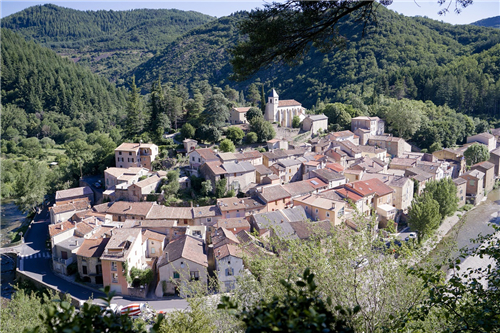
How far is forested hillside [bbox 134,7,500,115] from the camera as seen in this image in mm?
49969

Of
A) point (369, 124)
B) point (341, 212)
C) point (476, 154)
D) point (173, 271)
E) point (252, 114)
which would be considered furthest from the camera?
point (369, 124)

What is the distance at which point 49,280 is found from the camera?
64.0 ft

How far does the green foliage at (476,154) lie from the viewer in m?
35.0

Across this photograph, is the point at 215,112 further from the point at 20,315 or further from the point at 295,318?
the point at 295,318

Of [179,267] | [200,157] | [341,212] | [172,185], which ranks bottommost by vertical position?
[179,267]

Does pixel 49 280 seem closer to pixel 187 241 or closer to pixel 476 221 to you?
pixel 187 241

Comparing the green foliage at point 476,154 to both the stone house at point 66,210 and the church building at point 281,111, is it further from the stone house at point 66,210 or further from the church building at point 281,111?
the stone house at point 66,210

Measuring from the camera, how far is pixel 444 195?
25422mm

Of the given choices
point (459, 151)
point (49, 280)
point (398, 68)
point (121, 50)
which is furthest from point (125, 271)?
point (121, 50)

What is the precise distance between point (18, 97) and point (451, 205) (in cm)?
6568

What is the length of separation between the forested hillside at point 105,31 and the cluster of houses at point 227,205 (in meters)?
91.1

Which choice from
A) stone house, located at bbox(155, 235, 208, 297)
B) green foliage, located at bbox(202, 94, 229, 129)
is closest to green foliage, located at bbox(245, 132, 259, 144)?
green foliage, located at bbox(202, 94, 229, 129)

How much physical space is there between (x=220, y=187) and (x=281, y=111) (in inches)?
612

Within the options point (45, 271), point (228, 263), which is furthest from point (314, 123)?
point (45, 271)
